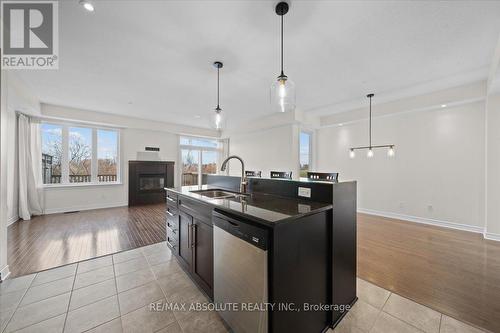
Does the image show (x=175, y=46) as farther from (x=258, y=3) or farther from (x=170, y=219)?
(x=170, y=219)

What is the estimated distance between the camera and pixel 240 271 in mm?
1294

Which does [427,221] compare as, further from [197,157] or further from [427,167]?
[197,157]

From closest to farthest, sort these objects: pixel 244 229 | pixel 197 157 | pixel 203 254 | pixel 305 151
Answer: pixel 244 229, pixel 203 254, pixel 305 151, pixel 197 157

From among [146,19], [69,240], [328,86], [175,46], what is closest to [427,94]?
[328,86]

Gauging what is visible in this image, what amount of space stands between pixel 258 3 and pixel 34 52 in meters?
3.14

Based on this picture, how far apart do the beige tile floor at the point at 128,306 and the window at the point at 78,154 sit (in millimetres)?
4143

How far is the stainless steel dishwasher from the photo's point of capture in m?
1.13

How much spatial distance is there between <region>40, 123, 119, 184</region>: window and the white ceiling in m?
1.40

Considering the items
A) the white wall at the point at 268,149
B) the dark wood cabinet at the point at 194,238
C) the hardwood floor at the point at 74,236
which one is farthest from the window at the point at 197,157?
the dark wood cabinet at the point at 194,238

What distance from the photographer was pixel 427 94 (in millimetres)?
3930

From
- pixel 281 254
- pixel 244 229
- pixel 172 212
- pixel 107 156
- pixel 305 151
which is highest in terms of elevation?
pixel 305 151

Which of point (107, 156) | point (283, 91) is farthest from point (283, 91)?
point (107, 156)

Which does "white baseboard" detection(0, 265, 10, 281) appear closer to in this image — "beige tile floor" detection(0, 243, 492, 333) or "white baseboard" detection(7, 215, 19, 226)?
"beige tile floor" detection(0, 243, 492, 333)

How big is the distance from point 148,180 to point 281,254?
635 centimetres
